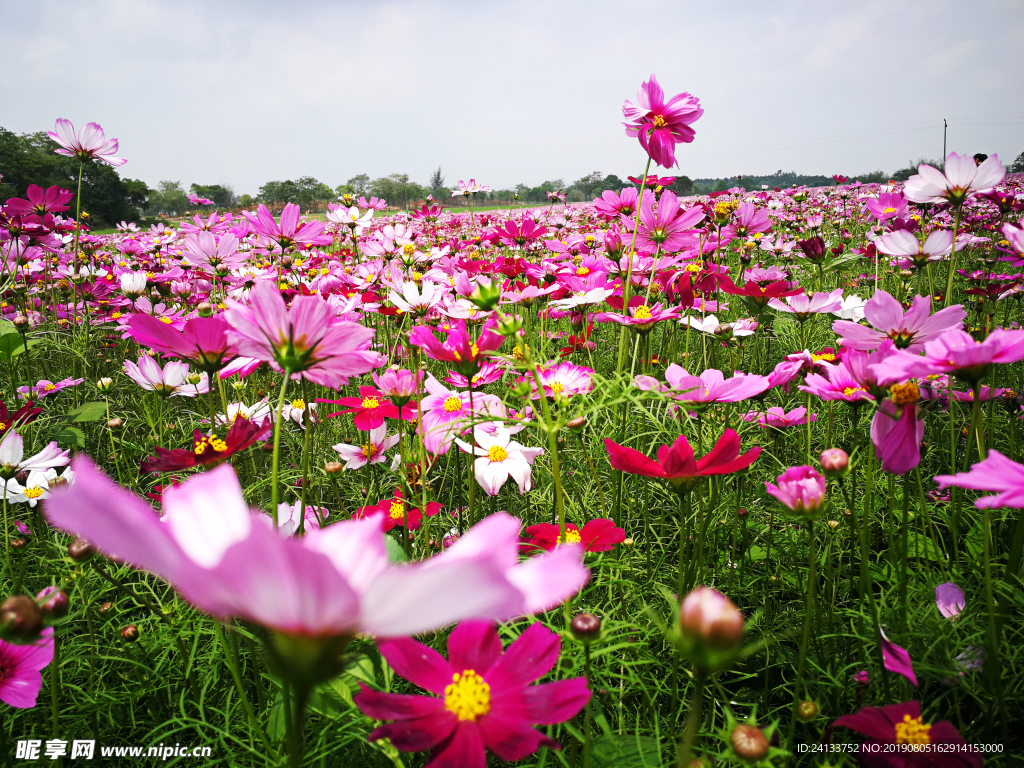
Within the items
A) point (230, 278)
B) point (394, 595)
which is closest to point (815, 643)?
point (394, 595)

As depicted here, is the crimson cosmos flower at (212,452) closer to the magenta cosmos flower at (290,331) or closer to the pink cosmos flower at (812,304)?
the magenta cosmos flower at (290,331)

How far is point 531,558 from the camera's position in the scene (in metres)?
0.54

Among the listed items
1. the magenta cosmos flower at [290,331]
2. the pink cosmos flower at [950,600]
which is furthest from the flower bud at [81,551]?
the pink cosmos flower at [950,600]

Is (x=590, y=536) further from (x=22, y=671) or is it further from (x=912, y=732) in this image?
Result: (x=22, y=671)

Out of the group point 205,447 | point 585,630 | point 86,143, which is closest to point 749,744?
point 585,630

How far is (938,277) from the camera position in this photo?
307cm

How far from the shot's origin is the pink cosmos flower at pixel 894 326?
62cm

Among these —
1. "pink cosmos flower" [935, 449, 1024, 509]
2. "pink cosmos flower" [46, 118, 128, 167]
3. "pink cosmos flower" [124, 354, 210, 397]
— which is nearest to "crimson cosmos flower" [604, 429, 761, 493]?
"pink cosmos flower" [935, 449, 1024, 509]

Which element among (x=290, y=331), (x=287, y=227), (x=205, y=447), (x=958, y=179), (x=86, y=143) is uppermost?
(x=86, y=143)

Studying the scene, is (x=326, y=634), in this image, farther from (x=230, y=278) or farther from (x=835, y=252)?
(x=835, y=252)

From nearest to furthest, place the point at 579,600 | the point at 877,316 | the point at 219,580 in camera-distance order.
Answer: the point at 219,580
the point at 877,316
the point at 579,600

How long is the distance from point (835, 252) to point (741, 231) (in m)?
0.56

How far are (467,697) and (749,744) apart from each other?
0.55 ft

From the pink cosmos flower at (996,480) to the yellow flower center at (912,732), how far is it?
0.70ft
